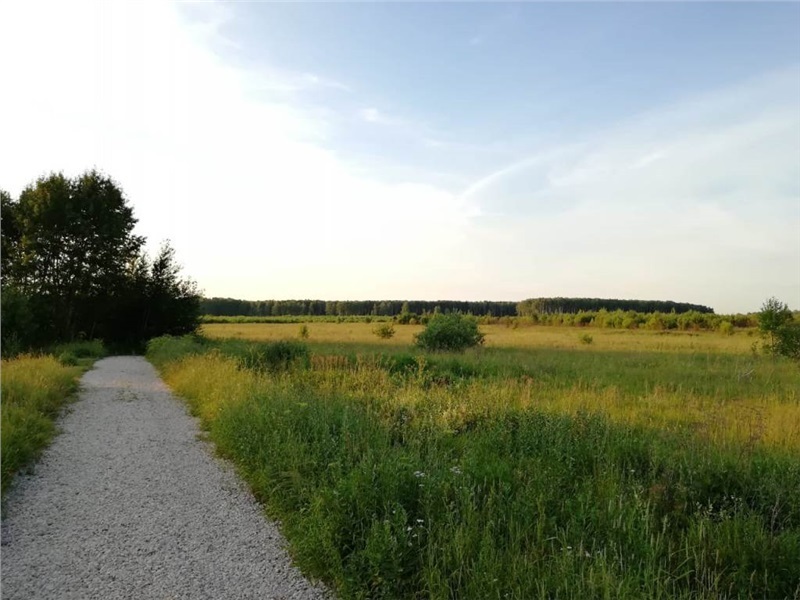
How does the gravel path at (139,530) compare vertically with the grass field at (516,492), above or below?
below

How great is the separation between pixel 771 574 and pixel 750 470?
2.15m

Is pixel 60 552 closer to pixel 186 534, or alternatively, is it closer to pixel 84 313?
pixel 186 534

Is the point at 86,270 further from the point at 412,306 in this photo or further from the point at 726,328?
the point at 412,306

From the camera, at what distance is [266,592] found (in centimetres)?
395

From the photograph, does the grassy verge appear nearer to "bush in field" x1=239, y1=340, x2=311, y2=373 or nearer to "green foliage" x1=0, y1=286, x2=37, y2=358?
"bush in field" x1=239, y1=340, x2=311, y2=373

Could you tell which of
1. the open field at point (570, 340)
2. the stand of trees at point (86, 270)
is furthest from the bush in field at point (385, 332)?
the stand of trees at point (86, 270)

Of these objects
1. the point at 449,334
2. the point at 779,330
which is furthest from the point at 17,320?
the point at 779,330

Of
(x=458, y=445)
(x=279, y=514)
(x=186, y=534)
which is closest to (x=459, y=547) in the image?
(x=279, y=514)

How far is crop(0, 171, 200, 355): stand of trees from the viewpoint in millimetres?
29969

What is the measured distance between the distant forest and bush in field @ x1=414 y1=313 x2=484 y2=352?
78.0 metres

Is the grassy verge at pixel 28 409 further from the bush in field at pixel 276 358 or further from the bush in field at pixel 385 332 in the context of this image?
the bush in field at pixel 385 332

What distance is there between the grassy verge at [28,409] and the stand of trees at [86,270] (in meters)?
16.4

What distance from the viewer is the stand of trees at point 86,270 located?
98.3 feet

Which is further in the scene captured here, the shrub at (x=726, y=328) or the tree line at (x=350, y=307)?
the tree line at (x=350, y=307)
